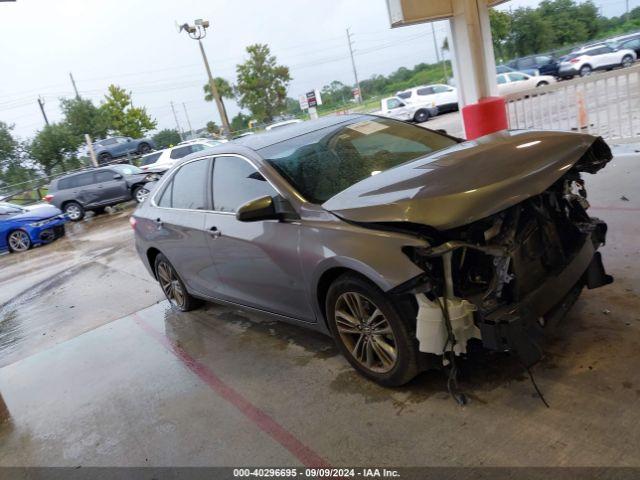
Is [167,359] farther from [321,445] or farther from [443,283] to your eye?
[443,283]

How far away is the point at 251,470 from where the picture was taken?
2.96 metres

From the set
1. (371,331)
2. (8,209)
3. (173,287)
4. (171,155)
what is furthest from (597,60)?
(371,331)

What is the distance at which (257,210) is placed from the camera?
3521mm

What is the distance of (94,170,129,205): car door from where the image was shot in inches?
727

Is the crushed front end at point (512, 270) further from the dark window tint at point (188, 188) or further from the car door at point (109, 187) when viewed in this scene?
the car door at point (109, 187)

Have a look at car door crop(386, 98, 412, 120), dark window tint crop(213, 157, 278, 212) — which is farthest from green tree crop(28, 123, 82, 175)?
dark window tint crop(213, 157, 278, 212)

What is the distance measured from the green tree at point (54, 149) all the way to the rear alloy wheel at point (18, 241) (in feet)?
92.3

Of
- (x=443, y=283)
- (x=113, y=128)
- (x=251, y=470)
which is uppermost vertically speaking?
(x=113, y=128)

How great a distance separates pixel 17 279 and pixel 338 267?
9196mm

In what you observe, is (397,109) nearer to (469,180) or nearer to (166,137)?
(469,180)

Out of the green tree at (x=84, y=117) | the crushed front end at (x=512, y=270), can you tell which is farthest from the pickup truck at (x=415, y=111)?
the green tree at (x=84, y=117)

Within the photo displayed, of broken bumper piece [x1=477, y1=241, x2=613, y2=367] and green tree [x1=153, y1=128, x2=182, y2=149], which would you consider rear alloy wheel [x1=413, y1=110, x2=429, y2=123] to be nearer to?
broken bumper piece [x1=477, y1=241, x2=613, y2=367]

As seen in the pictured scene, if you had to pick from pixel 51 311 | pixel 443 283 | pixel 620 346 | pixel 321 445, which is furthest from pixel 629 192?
pixel 51 311

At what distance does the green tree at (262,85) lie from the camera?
58125 mm
